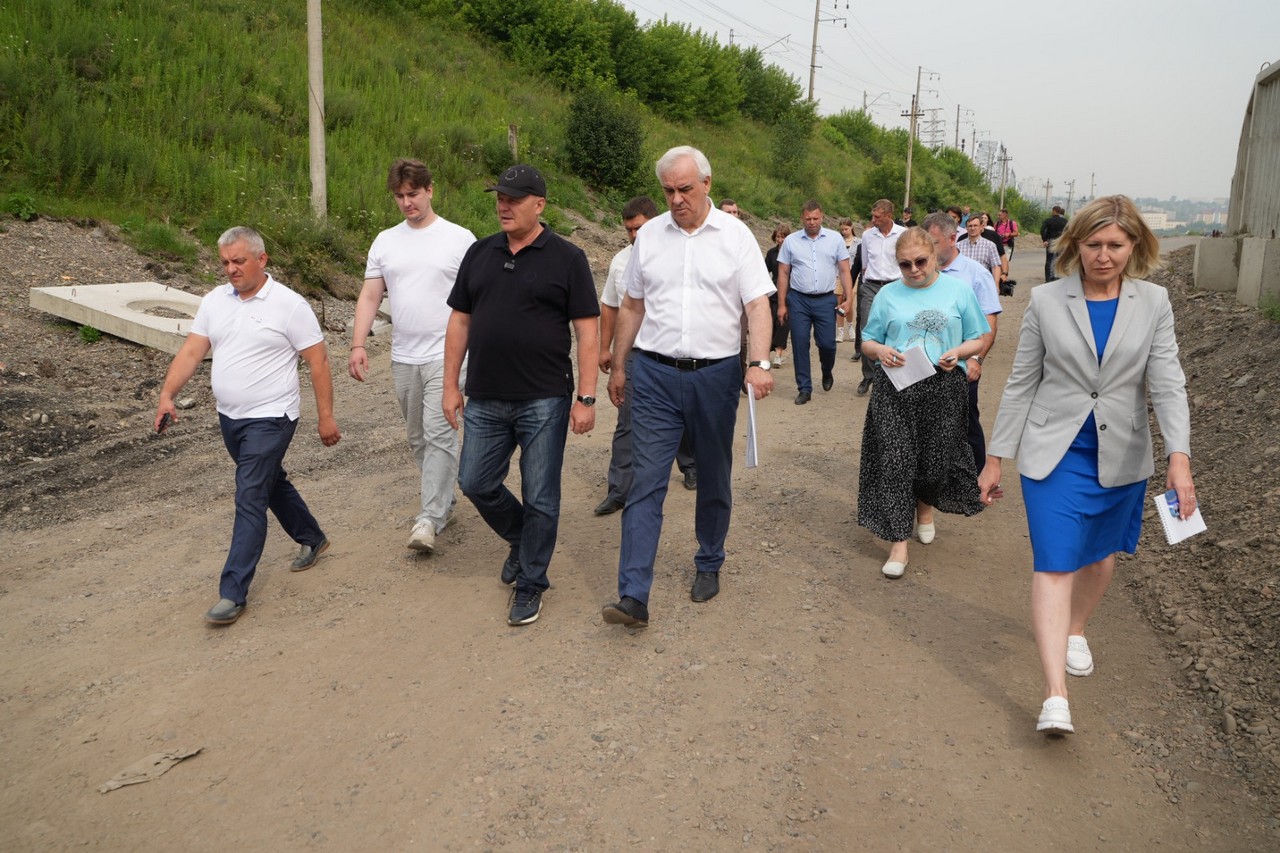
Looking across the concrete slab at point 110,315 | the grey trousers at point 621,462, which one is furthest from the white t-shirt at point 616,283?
the concrete slab at point 110,315

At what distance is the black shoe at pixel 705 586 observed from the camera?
5.34 m

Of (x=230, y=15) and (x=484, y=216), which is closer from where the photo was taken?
(x=484, y=216)

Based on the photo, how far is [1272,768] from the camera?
381 cm

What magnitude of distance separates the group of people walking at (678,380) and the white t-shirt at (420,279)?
1 centimetres

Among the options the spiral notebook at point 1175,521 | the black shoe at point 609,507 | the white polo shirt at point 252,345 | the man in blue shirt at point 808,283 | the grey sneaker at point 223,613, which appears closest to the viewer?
the spiral notebook at point 1175,521

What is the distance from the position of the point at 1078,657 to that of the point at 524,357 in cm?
279

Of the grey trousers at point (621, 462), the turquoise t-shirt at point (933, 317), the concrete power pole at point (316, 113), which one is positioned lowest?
the grey trousers at point (621, 462)

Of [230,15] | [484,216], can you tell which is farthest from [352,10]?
[484,216]

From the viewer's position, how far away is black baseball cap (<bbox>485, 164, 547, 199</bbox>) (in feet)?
15.7

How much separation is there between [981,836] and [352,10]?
32.3 m

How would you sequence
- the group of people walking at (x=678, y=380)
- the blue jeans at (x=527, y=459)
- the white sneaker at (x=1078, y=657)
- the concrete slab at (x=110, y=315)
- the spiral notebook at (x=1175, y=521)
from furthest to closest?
1. the concrete slab at (x=110, y=315)
2. the blue jeans at (x=527, y=459)
3. the white sneaker at (x=1078, y=657)
4. the group of people walking at (x=678, y=380)
5. the spiral notebook at (x=1175, y=521)

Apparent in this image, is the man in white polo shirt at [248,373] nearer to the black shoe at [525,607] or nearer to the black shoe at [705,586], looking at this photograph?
the black shoe at [525,607]

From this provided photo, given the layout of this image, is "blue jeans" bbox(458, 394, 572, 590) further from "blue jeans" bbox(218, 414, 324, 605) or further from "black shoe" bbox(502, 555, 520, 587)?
"blue jeans" bbox(218, 414, 324, 605)

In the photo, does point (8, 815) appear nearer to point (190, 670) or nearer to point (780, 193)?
point (190, 670)
